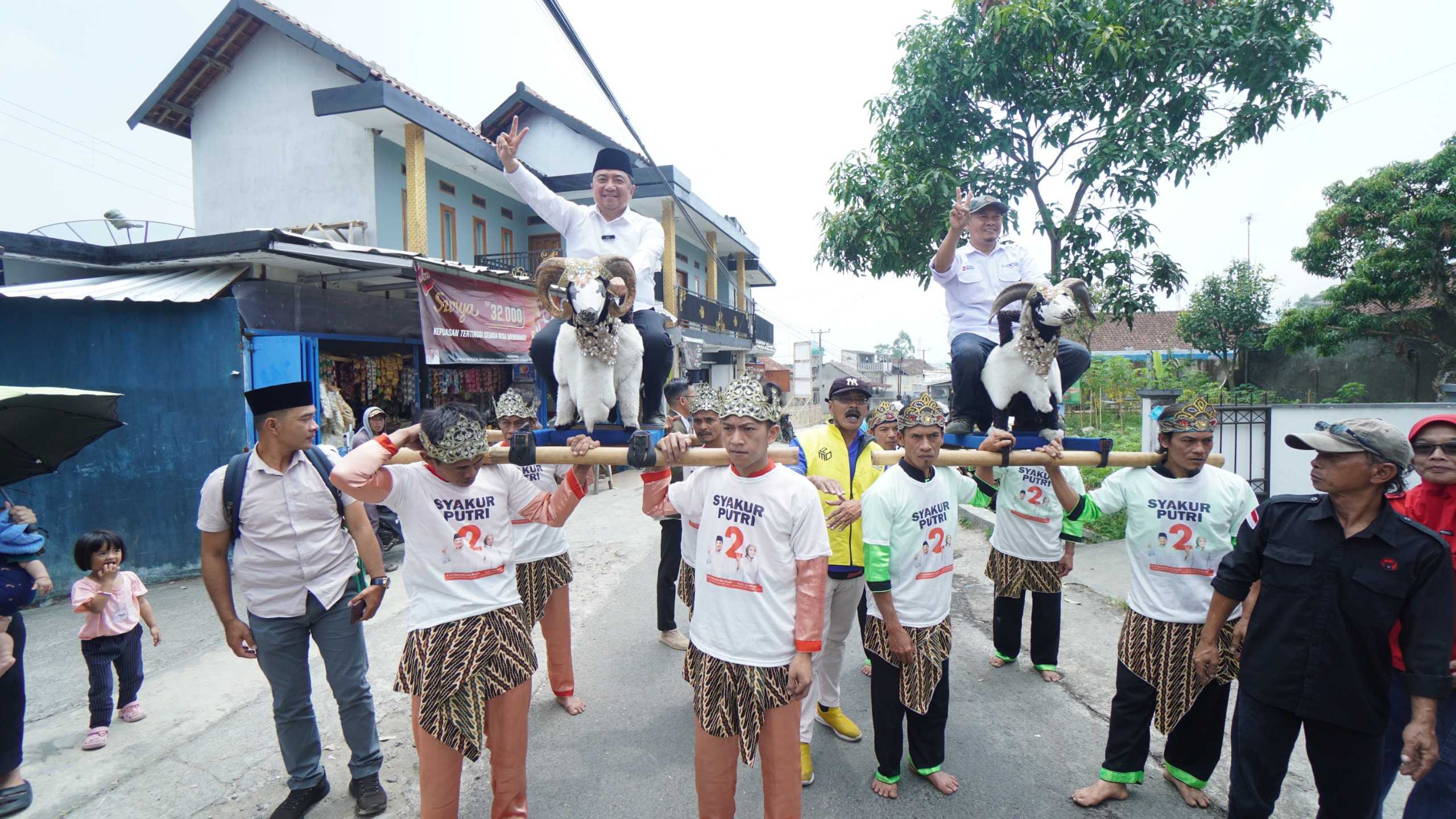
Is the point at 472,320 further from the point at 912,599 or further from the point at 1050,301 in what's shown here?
the point at 1050,301

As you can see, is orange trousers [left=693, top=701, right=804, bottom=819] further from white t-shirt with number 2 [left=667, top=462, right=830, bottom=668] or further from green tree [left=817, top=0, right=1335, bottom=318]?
green tree [left=817, top=0, right=1335, bottom=318]

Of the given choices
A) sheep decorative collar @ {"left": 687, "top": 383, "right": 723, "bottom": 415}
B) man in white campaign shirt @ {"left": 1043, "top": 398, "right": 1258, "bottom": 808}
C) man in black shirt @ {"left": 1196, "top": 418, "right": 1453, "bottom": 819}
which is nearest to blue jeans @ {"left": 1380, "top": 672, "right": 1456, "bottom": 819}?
man in black shirt @ {"left": 1196, "top": 418, "right": 1453, "bottom": 819}

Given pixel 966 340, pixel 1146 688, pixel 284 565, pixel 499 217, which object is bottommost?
pixel 1146 688

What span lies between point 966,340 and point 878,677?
5.86 ft

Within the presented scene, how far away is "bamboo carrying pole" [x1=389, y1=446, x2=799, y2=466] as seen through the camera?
2695 millimetres

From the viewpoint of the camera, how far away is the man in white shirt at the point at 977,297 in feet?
11.3

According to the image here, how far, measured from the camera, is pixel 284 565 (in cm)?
298

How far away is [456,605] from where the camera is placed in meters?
2.71

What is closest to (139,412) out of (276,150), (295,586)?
(295,586)

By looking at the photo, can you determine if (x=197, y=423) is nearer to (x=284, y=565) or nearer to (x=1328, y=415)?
(x=284, y=565)

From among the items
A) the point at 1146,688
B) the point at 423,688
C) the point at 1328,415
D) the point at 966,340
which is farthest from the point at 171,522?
the point at 1328,415

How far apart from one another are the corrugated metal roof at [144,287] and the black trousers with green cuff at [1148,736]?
8.53 metres

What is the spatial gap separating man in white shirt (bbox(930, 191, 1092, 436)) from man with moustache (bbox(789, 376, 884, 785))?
0.52m

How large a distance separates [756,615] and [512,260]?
11.3 meters
